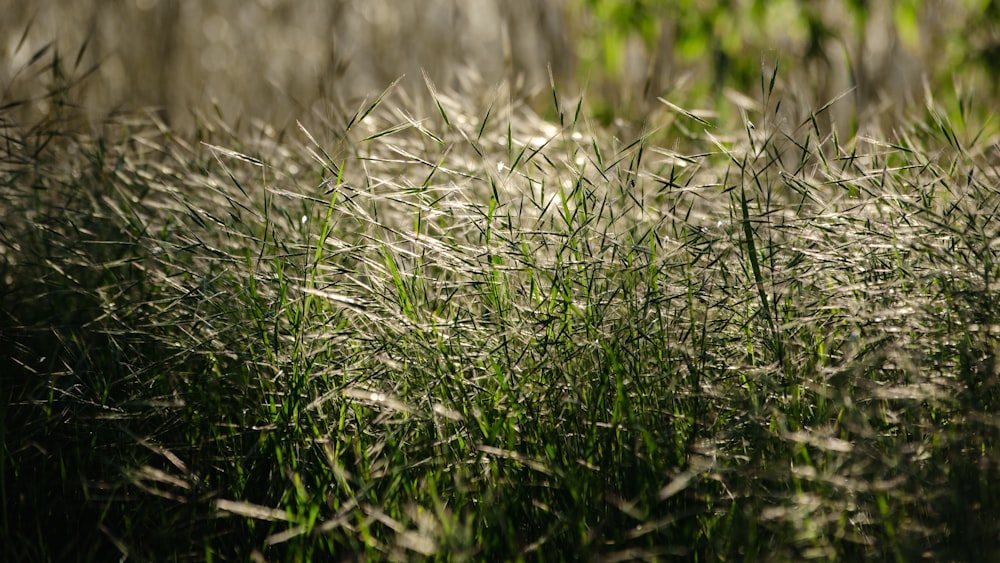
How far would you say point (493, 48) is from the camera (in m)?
5.59

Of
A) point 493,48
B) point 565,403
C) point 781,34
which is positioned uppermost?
point 493,48

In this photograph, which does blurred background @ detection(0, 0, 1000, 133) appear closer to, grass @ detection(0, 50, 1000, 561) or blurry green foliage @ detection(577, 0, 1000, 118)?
blurry green foliage @ detection(577, 0, 1000, 118)

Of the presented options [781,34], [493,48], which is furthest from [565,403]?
[493,48]

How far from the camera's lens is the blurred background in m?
3.32

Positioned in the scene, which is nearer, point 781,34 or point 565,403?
point 565,403

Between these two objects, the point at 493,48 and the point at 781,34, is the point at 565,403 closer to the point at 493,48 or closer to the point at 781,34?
the point at 781,34

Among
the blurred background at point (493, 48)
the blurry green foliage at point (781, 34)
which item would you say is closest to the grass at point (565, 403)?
the blurred background at point (493, 48)

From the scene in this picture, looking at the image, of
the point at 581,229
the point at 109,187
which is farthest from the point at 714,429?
the point at 109,187

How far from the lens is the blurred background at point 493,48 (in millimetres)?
3324

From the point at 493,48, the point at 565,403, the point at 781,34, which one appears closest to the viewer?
the point at 565,403

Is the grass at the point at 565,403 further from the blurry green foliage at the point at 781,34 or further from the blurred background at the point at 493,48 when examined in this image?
the blurry green foliage at the point at 781,34

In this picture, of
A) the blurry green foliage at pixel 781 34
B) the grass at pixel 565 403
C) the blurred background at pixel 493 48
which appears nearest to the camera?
the grass at pixel 565 403

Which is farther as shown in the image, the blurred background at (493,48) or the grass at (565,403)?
the blurred background at (493,48)

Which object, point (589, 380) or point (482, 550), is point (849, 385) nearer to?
point (589, 380)
